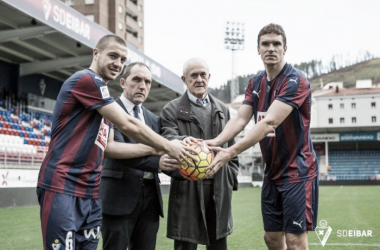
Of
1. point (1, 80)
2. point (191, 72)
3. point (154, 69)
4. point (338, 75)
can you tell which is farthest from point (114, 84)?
point (338, 75)

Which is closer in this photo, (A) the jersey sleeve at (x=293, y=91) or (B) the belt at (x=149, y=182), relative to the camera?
(A) the jersey sleeve at (x=293, y=91)

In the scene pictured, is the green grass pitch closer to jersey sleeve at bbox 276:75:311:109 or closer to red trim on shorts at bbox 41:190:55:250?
jersey sleeve at bbox 276:75:311:109

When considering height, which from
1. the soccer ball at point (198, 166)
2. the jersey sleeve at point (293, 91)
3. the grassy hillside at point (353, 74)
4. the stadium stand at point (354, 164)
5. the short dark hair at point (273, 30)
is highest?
the grassy hillside at point (353, 74)

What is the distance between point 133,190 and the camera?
4.20 meters

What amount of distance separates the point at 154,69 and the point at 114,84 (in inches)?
127

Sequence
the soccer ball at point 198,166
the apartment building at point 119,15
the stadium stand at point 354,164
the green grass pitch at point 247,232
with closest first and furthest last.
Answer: the soccer ball at point 198,166
the green grass pitch at point 247,232
the apartment building at point 119,15
the stadium stand at point 354,164

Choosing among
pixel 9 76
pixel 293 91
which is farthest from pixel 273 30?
pixel 9 76

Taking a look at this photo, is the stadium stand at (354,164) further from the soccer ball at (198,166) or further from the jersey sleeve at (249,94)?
the soccer ball at (198,166)

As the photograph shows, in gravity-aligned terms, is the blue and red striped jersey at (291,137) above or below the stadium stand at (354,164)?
above

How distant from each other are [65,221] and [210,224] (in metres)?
1.70

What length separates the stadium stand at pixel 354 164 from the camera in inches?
2231

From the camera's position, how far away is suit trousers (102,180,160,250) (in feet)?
13.6

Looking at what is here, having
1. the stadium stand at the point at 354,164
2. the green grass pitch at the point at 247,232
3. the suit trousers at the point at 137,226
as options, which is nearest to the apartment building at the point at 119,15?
the stadium stand at the point at 354,164

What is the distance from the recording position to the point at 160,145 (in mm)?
3850
